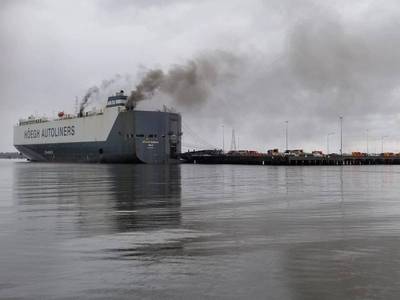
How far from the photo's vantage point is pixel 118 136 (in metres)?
94.8

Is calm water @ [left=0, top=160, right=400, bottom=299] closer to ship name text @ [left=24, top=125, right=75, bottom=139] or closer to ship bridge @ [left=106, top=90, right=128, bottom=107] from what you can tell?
ship bridge @ [left=106, top=90, right=128, bottom=107]

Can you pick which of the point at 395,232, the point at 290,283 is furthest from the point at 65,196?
the point at 290,283

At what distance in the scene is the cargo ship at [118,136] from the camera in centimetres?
9312

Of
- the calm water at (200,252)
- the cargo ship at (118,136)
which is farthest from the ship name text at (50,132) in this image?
the calm water at (200,252)

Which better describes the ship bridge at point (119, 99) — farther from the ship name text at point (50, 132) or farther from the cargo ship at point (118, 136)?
the ship name text at point (50, 132)

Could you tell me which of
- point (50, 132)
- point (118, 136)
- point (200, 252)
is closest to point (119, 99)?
point (118, 136)

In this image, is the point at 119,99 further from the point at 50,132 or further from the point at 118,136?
the point at 50,132

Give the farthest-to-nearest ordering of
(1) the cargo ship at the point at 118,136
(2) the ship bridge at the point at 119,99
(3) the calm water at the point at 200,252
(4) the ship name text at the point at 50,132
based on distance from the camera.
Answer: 1. (4) the ship name text at the point at 50,132
2. (2) the ship bridge at the point at 119,99
3. (1) the cargo ship at the point at 118,136
4. (3) the calm water at the point at 200,252

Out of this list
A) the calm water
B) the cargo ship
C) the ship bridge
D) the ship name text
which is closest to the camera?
the calm water

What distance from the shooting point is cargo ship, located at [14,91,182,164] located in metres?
93.1

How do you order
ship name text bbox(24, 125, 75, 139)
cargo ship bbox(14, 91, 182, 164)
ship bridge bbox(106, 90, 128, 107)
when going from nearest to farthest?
cargo ship bbox(14, 91, 182, 164), ship bridge bbox(106, 90, 128, 107), ship name text bbox(24, 125, 75, 139)

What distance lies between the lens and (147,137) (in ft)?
309

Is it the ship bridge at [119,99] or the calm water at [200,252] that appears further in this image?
the ship bridge at [119,99]

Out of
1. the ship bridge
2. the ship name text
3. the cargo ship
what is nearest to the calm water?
the cargo ship
